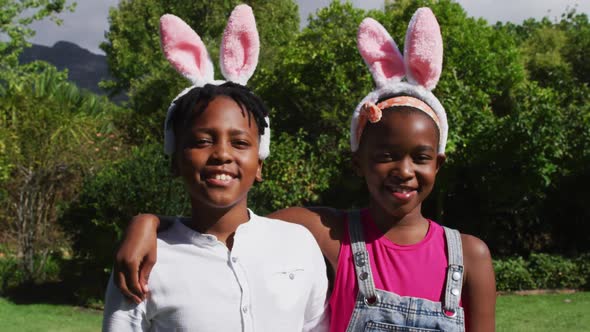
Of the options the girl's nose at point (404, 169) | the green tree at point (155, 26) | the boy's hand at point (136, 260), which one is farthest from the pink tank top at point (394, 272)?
the green tree at point (155, 26)

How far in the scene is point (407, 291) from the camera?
6.70ft

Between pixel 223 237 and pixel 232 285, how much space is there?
0.17m

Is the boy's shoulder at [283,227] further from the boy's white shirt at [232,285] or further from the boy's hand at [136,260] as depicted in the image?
the boy's hand at [136,260]

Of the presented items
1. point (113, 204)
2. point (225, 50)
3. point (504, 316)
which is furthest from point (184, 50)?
point (504, 316)

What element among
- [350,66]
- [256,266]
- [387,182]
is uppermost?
[350,66]

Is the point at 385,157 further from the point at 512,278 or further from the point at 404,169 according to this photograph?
the point at 512,278

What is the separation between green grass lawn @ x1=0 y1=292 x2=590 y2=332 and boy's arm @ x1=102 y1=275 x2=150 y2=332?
5.81m

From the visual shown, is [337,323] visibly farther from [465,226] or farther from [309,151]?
[465,226]

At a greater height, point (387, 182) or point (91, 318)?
point (387, 182)

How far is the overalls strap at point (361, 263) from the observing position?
2.03 meters

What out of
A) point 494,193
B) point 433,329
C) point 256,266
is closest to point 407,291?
point 433,329

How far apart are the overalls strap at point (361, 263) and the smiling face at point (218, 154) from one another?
0.44 meters

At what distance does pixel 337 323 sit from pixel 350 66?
29.0ft

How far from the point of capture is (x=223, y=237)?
189 cm
